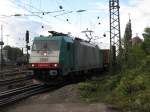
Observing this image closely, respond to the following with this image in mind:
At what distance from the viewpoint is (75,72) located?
Answer: 28.6m

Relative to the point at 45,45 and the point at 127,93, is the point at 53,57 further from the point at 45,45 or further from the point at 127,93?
the point at 127,93

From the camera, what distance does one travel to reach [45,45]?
25.8 m

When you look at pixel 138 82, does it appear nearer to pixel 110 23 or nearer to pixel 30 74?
pixel 30 74

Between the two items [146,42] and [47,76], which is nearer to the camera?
[47,76]

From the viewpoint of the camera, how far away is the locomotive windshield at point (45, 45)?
83.9ft

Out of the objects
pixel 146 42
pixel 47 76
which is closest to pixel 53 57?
pixel 47 76

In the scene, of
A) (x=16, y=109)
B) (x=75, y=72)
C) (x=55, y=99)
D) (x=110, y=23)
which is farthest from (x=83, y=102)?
(x=110, y=23)

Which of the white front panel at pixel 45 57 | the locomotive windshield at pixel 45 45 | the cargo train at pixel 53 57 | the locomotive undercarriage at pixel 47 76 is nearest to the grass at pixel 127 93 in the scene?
the locomotive undercarriage at pixel 47 76

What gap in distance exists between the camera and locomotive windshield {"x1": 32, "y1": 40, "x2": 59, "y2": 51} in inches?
1007

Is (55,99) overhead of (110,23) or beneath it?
beneath

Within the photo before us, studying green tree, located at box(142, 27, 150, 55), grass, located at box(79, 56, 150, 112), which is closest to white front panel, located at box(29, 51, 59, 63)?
grass, located at box(79, 56, 150, 112)

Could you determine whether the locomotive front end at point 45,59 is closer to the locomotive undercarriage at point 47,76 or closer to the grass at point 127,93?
the locomotive undercarriage at point 47,76

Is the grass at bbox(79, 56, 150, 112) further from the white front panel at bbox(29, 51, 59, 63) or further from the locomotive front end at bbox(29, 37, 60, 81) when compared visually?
the white front panel at bbox(29, 51, 59, 63)

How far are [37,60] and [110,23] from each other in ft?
79.2
